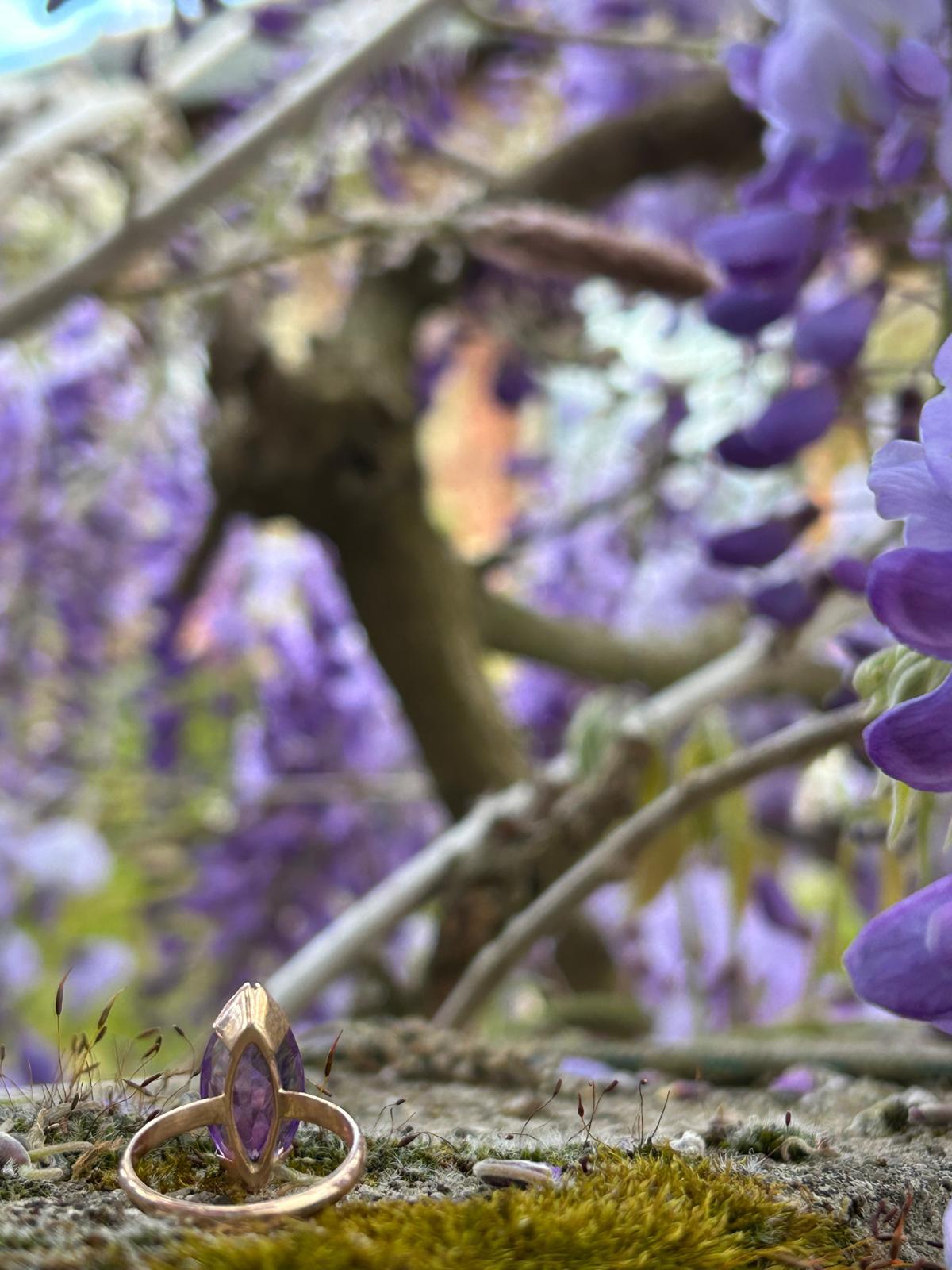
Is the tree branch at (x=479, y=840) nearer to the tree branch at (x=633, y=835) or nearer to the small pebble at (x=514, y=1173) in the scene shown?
the tree branch at (x=633, y=835)

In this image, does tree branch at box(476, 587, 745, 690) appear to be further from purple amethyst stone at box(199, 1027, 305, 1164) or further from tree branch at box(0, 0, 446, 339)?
purple amethyst stone at box(199, 1027, 305, 1164)

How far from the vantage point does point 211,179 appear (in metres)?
0.53

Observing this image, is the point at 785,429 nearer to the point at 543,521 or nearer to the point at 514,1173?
the point at 514,1173

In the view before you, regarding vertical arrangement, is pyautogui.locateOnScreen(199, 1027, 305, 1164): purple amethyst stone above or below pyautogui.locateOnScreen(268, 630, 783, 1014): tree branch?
above

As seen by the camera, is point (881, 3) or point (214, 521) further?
point (214, 521)

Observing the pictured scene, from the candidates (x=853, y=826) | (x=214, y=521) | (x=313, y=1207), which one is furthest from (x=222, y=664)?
(x=313, y=1207)

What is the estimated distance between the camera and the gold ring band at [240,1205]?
0.17 m

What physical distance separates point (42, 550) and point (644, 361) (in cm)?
62

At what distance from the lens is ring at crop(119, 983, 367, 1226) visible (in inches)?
7.6

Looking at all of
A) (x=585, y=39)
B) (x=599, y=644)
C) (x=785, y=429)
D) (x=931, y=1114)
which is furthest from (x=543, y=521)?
Result: (x=931, y=1114)

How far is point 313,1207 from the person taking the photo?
0.17 metres

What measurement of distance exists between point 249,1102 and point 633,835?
23 centimetres

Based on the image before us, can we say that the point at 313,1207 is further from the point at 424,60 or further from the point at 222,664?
the point at 222,664

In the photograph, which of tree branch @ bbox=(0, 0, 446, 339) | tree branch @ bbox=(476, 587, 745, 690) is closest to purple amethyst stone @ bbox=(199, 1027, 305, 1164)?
tree branch @ bbox=(0, 0, 446, 339)
